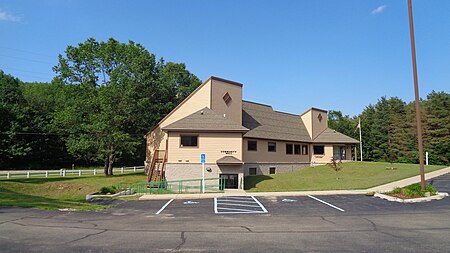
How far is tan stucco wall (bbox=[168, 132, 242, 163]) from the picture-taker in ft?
82.4

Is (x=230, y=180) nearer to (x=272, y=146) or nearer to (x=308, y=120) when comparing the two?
(x=272, y=146)

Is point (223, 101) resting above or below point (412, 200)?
above

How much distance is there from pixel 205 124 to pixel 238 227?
1595 centimetres

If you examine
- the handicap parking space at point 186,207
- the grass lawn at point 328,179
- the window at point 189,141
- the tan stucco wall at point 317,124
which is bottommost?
the handicap parking space at point 186,207

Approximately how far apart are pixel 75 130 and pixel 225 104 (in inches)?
793

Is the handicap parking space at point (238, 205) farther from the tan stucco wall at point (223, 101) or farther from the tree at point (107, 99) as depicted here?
the tree at point (107, 99)

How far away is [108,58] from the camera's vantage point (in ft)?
125

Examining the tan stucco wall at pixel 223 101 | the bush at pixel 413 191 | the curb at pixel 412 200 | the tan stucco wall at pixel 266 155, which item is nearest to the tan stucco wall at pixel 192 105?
the tan stucco wall at pixel 223 101

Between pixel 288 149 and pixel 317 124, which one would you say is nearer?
pixel 288 149

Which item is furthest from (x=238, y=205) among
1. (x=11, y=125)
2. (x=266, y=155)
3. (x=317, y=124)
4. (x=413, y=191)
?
(x=11, y=125)

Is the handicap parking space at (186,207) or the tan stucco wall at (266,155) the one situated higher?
the tan stucco wall at (266,155)

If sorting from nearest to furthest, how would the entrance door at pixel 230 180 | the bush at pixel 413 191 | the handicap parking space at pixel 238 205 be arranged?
the handicap parking space at pixel 238 205 → the bush at pixel 413 191 → the entrance door at pixel 230 180

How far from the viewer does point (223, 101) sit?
29.6m

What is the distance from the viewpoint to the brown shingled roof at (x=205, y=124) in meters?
25.3
